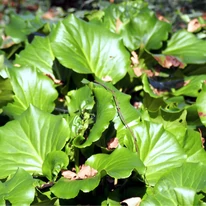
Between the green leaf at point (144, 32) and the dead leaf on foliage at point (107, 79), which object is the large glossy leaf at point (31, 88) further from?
the green leaf at point (144, 32)

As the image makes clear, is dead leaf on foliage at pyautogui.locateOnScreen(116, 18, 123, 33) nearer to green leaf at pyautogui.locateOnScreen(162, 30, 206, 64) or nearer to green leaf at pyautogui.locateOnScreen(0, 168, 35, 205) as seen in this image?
green leaf at pyautogui.locateOnScreen(162, 30, 206, 64)

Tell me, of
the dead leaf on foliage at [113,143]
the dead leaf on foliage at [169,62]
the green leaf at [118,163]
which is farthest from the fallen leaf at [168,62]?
the green leaf at [118,163]

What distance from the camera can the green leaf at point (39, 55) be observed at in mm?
2480

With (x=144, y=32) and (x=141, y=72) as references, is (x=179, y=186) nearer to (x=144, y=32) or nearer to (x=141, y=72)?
(x=141, y=72)

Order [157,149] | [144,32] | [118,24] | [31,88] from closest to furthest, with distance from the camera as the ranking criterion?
[157,149] < [31,88] < [144,32] < [118,24]

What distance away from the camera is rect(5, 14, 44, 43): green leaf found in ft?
8.89

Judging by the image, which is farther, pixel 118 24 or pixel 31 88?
pixel 118 24

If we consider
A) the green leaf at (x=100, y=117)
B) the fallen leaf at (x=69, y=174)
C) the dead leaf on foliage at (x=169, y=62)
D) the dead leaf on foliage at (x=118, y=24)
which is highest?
the green leaf at (x=100, y=117)

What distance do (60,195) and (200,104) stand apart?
730mm

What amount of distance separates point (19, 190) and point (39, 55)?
1019mm

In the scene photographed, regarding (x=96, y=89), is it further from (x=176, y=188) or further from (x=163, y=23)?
(x=163, y=23)

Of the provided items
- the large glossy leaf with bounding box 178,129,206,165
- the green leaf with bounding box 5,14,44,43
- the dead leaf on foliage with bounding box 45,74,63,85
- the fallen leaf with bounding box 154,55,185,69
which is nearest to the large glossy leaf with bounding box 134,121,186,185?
the large glossy leaf with bounding box 178,129,206,165

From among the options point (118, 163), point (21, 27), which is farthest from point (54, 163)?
point (21, 27)

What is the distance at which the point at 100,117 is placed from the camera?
6.09 ft
